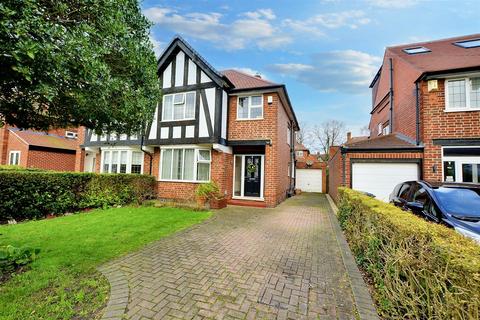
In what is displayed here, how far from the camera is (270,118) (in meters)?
10.9

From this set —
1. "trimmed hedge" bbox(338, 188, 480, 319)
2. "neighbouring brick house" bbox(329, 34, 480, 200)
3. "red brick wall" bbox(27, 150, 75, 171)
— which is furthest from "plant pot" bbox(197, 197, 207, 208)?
"red brick wall" bbox(27, 150, 75, 171)

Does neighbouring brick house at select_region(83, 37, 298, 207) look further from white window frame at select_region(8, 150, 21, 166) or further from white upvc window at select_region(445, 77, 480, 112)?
white window frame at select_region(8, 150, 21, 166)

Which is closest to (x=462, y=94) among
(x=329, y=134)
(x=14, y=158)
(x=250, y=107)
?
(x=250, y=107)

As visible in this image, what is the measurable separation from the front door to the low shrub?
9296mm

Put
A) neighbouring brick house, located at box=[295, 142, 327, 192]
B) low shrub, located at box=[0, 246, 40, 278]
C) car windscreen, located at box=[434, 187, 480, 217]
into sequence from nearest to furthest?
1. low shrub, located at box=[0, 246, 40, 278]
2. car windscreen, located at box=[434, 187, 480, 217]
3. neighbouring brick house, located at box=[295, 142, 327, 192]

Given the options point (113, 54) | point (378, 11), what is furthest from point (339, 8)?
point (113, 54)

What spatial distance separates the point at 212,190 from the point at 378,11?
405 inches

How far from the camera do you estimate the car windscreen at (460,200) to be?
14.4ft

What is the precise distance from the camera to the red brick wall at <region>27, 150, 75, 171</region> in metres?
19.5

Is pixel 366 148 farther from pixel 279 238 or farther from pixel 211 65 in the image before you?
pixel 211 65

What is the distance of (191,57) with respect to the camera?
11172mm

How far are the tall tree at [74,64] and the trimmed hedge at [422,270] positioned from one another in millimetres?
4800

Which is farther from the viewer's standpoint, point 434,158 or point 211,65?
point 211,65

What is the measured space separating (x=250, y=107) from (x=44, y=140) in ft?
72.1
